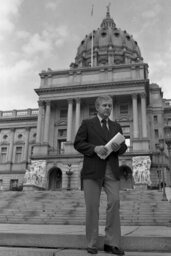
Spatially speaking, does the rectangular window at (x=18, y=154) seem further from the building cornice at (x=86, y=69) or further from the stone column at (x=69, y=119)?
the stone column at (x=69, y=119)

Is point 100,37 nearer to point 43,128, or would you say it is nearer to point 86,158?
point 43,128

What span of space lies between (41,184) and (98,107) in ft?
112

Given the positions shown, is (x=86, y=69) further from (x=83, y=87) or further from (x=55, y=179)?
(x=55, y=179)

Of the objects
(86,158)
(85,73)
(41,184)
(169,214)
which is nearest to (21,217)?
(169,214)

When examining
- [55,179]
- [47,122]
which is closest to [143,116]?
[47,122]

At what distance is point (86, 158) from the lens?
14.6 ft

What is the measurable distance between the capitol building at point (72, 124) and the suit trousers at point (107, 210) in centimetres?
3008

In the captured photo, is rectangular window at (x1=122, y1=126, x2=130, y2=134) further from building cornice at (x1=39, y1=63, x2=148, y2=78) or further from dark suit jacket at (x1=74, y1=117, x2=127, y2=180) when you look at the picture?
dark suit jacket at (x1=74, y1=117, x2=127, y2=180)

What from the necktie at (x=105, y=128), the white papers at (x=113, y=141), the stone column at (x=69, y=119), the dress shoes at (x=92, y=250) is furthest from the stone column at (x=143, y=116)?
the dress shoes at (x=92, y=250)

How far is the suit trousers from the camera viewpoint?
398 cm

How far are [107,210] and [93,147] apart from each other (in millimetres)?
907

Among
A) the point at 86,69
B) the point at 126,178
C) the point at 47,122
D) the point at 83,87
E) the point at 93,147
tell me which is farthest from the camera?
the point at 86,69

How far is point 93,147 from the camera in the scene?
14.1ft

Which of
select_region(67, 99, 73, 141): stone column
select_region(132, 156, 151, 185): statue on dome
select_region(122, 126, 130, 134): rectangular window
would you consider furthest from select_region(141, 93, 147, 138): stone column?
select_region(67, 99, 73, 141): stone column
